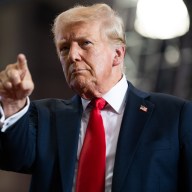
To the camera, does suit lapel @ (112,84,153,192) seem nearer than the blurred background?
Yes

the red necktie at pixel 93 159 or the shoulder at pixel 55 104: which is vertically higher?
the shoulder at pixel 55 104

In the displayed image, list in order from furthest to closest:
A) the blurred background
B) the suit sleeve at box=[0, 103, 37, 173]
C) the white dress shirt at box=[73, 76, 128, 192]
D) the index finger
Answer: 1. the blurred background
2. the white dress shirt at box=[73, 76, 128, 192]
3. the suit sleeve at box=[0, 103, 37, 173]
4. the index finger

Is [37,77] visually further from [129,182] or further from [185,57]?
[129,182]

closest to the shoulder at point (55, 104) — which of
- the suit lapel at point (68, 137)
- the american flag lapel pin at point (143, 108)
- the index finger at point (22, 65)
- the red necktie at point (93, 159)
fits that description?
the suit lapel at point (68, 137)

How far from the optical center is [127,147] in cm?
144

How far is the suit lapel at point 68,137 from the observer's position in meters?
1.44

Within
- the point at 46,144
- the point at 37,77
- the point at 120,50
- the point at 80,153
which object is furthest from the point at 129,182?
the point at 37,77

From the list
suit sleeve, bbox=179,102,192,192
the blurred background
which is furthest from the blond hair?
the blurred background

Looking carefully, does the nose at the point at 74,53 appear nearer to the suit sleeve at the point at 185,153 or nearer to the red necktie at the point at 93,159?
the red necktie at the point at 93,159

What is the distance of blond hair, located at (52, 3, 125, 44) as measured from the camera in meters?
1.58

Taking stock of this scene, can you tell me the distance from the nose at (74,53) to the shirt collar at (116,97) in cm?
15

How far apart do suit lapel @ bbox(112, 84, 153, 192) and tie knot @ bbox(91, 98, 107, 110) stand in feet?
0.27

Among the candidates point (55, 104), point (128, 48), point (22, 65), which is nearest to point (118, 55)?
point (55, 104)

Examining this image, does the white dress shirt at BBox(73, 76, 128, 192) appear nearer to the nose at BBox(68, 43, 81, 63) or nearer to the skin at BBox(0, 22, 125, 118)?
the skin at BBox(0, 22, 125, 118)
